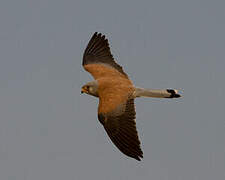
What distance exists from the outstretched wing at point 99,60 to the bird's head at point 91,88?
3.30 ft

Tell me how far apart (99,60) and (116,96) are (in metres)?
2.67

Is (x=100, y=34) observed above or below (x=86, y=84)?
above

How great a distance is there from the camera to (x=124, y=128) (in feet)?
36.7

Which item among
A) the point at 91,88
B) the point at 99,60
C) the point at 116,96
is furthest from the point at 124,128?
the point at 99,60

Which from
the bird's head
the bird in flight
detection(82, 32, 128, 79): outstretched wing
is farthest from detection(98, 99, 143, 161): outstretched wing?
detection(82, 32, 128, 79): outstretched wing

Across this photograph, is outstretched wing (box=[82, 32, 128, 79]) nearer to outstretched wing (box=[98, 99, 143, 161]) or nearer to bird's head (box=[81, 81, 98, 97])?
bird's head (box=[81, 81, 98, 97])

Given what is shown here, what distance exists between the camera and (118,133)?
1123 cm

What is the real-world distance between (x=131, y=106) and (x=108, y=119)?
0.65 meters

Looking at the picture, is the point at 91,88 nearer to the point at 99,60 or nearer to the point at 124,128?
the point at 124,128

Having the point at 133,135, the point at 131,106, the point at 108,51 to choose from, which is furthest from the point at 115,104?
the point at 108,51

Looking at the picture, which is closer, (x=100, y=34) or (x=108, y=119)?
(x=108, y=119)

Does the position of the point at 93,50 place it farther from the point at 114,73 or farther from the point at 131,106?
the point at 131,106

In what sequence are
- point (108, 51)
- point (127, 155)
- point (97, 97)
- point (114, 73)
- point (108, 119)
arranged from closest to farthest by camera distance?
point (127, 155), point (108, 119), point (97, 97), point (114, 73), point (108, 51)

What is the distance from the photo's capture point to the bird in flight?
36.0 feet
